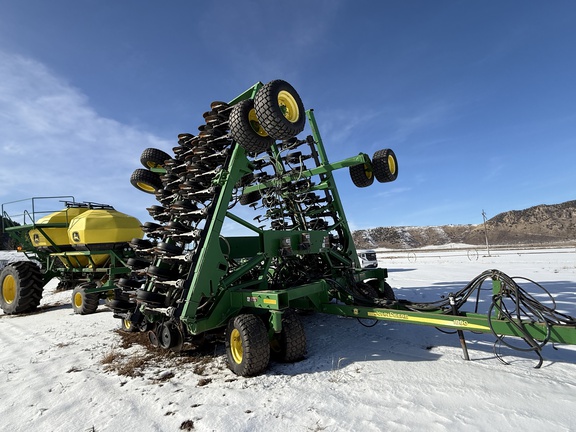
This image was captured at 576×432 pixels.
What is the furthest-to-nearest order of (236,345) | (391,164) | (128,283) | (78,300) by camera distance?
(78,300) → (391,164) → (128,283) → (236,345)

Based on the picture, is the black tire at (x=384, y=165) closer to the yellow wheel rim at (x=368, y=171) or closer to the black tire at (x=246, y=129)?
the yellow wheel rim at (x=368, y=171)

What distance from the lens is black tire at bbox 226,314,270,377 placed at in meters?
3.71

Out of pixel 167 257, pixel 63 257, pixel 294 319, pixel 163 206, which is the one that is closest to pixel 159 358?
pixel 167 257

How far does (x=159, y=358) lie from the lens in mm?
4496

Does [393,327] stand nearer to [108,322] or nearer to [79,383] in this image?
[79,383]

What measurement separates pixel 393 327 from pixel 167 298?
3.71 metres

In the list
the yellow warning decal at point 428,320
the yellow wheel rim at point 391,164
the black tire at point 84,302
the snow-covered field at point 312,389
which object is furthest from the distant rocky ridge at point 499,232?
the yellow warning decal at point 428,320

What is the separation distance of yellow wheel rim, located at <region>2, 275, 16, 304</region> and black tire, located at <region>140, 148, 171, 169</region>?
632 cm

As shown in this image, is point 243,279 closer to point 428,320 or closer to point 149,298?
point 149,298

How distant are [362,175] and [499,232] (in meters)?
75.4

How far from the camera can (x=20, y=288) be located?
866 cm

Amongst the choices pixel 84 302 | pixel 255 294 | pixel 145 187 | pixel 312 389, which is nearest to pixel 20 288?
pixel 84 302

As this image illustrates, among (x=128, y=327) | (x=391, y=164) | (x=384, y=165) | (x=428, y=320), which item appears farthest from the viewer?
(x=391, y=164)

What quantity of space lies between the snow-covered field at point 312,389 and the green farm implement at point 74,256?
140 inches
